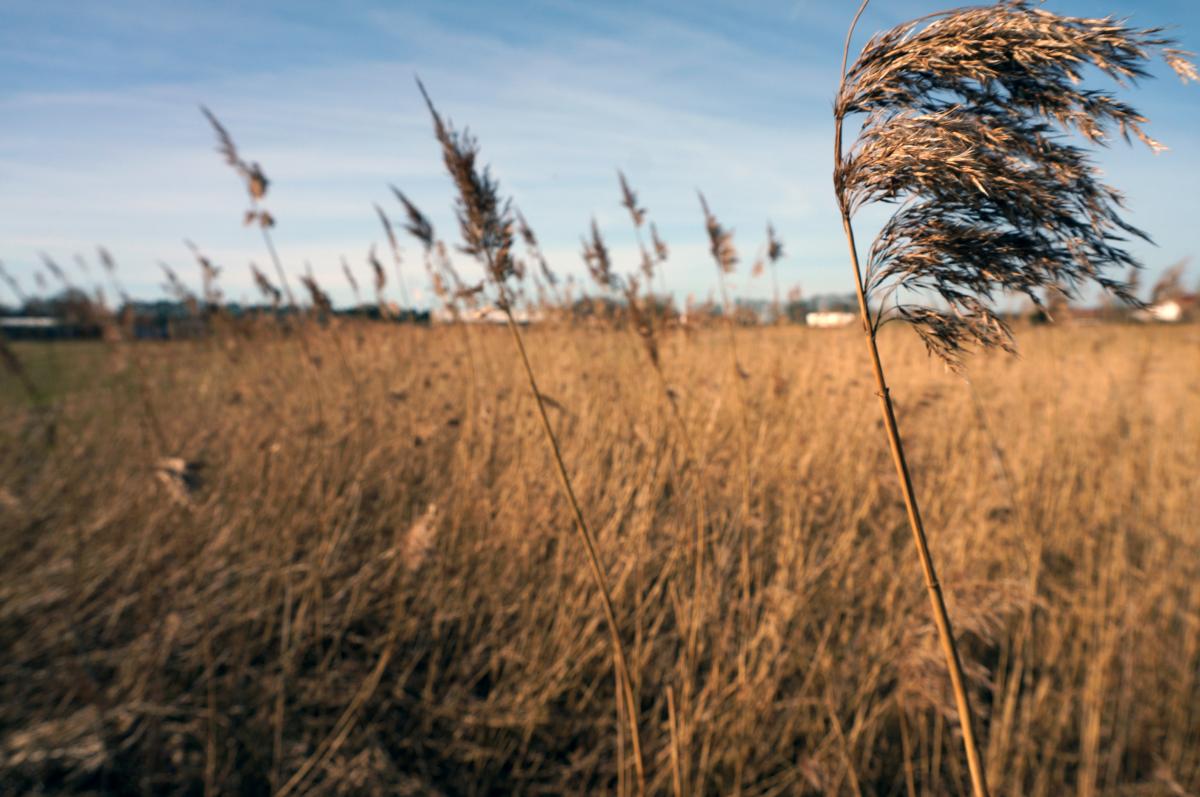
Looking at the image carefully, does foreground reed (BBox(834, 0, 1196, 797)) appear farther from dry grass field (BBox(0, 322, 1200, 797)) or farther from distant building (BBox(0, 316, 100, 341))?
distant building (BBox(0, 316, 100, 341))

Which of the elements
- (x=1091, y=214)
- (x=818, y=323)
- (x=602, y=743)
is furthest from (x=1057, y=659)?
(x=1091, y=214)

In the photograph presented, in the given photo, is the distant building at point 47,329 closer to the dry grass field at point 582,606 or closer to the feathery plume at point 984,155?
the dry grass field at point 582,606

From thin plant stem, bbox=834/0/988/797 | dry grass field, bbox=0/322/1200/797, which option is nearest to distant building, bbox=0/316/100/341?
dry grass field, bbox=0/322/1200/797

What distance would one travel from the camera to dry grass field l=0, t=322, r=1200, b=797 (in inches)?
84.3

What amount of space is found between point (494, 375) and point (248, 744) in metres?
2.87

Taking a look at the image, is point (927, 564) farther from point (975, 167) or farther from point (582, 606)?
point (582, 606)

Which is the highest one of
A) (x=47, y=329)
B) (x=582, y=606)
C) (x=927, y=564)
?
(x=47, y=329)

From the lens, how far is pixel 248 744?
7.03ft

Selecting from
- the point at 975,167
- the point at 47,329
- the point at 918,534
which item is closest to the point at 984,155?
the point at 975,167

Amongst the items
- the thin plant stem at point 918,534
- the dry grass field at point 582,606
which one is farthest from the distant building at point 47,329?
the thin plant stem at point 918,534

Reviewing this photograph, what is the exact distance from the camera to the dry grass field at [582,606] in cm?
214

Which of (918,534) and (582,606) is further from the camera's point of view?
(582,606)

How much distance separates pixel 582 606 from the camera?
257cm

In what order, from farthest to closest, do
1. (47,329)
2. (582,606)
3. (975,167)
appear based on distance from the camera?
(47,329) < (582,606) < (975,167)
